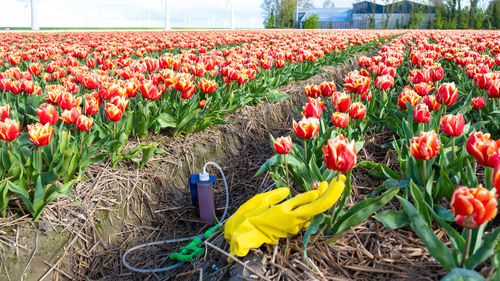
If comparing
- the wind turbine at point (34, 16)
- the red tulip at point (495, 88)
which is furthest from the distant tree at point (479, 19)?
the red tulip at point (495, 88)

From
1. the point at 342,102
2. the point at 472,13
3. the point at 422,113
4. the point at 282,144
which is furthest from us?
the point at 472,13

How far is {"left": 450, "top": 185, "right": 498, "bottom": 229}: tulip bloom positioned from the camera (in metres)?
1.17

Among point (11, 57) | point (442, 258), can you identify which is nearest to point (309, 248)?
point (442, 258)

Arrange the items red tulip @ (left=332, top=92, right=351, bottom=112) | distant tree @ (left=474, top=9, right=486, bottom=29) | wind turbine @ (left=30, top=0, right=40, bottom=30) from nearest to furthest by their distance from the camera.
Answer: red tulip @ (left=332, top=92, right=351, bottom=112) < wind turbine @ (left=30, top=0, right=40, bottom=30) < distant tree @ (left=474, top=9, right=486, bottom=29)

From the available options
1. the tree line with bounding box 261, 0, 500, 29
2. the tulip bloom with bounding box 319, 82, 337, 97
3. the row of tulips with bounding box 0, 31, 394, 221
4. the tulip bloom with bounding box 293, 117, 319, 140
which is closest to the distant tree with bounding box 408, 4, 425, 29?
the tree line with bounding box 261, 0, 500, 29

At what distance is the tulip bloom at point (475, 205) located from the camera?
1165 mm

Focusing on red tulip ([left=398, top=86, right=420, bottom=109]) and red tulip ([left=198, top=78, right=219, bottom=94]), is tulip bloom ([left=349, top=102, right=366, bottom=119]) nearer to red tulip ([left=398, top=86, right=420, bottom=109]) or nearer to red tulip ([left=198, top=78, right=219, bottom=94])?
red tulip ([left=398, top=86, right=420, bottom=109])

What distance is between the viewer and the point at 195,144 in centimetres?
392

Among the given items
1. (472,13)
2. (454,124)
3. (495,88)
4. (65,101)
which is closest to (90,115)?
(65,101)

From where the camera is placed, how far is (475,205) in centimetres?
117

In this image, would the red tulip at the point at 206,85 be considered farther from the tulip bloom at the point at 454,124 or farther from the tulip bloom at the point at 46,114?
the tulip bloom at the point at 454,124

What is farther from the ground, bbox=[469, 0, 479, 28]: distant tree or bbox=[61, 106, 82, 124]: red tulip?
bbox=[469, 0, 479, 28]: distant tree

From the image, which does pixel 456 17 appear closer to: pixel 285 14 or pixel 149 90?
pixel 285 14

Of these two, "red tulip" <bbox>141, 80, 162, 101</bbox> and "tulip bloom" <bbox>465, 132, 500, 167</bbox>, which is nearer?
"tulip bloom" <bbox>465, 132, 500, 167</bbox>
